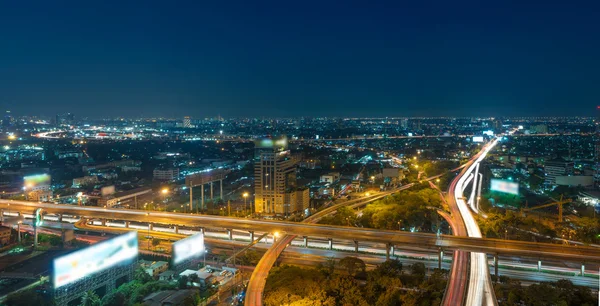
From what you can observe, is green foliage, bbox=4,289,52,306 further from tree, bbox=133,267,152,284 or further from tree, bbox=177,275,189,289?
tree, bbox=177,275,189,289

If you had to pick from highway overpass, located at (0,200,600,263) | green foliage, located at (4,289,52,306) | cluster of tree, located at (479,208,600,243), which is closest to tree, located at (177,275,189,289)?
green foliage, located at (4,289,52,306)

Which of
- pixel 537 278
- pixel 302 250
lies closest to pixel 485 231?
pixel 537 278

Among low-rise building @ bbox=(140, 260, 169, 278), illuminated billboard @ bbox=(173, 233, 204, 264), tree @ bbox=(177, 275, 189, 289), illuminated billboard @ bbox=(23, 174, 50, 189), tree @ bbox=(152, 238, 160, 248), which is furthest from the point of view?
illuminated billboard @ bbox=(23, 174, 50, 189)

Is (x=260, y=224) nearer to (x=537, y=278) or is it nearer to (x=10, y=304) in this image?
(x=10, y=304)

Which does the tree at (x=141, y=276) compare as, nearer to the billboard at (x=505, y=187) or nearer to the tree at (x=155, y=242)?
the tree at (x=155, y=242)

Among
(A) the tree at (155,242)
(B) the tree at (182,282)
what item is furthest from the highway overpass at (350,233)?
(B) the tree at (182,282)

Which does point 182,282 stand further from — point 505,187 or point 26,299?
point 505,187
